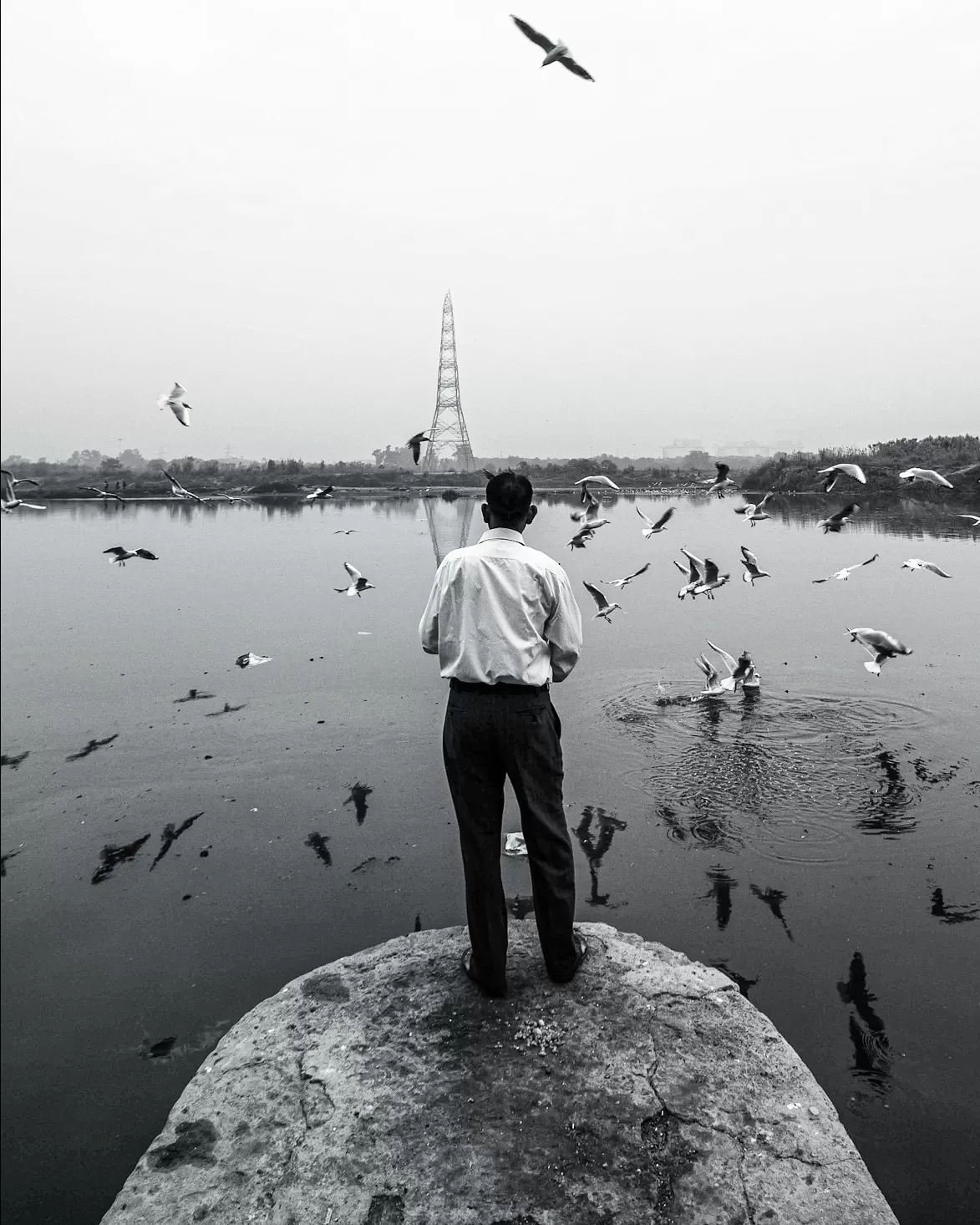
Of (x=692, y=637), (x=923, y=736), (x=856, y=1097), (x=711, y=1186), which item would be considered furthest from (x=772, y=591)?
(x=711, y=1186)

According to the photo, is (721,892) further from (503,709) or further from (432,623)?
(432,623)

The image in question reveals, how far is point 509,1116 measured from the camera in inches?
111

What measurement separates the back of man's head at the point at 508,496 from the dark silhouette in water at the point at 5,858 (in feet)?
15.7

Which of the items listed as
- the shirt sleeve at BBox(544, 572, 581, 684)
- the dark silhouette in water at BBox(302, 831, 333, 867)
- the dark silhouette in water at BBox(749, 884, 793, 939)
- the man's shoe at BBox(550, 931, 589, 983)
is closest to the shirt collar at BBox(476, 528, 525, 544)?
the shirt sleeve at BBox(544, 572, 581, 684)

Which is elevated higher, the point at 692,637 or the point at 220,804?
the point at 692,637

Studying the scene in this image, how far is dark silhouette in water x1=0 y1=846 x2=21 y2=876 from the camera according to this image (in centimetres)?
558

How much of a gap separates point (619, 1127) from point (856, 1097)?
1330 millimetres

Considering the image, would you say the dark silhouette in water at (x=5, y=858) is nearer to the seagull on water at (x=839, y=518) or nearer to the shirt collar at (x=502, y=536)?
the shirt collar at (x=502, y=536)

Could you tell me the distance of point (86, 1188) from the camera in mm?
3246

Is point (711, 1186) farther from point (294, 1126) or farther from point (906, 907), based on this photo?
point (906, 907)

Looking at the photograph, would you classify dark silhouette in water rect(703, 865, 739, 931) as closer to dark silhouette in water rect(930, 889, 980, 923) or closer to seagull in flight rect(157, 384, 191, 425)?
dark silhouette in water rect(930, 889, 980, 923)

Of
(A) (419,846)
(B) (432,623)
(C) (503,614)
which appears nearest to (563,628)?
(C) (503,614)

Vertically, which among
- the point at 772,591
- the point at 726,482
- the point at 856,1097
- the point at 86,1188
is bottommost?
the point at 86,1188

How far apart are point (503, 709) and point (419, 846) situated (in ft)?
9.55
